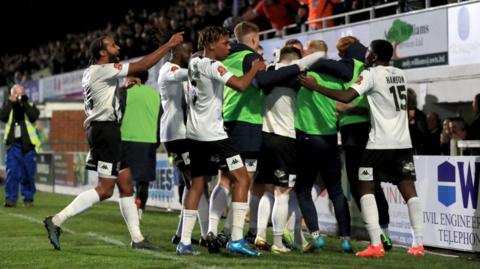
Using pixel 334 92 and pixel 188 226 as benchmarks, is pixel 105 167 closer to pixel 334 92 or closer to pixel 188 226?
pixel 188 226

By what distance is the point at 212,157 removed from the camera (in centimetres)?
855

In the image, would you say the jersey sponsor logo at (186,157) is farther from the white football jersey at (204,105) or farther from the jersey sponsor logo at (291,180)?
the jersey sponsor logo at (291,180)

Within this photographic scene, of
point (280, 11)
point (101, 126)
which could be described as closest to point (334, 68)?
point (101, 126)

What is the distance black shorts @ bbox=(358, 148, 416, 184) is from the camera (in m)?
8.92

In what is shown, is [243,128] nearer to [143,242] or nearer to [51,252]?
[143,242]

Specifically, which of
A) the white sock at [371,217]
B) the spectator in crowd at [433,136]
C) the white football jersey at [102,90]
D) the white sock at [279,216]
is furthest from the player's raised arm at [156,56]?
the spectator in crowd at [433,136]

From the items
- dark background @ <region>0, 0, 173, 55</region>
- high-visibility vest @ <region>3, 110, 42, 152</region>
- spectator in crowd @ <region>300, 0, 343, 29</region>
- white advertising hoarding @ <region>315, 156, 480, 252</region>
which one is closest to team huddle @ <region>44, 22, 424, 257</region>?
white advertising hoarding @ <region>315, 156, 480, 252</region>

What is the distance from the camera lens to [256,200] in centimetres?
971

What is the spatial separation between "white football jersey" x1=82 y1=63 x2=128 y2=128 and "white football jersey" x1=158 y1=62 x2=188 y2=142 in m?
0.56

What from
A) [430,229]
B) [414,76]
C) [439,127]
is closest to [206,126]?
[430,229]

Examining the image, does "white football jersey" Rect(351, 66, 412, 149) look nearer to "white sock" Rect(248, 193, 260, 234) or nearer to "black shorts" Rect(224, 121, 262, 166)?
"black shorts" Rect(224, 121, 262, 166)

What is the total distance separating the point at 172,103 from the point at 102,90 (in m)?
0.83

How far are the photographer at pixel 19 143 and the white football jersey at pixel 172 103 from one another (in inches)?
286

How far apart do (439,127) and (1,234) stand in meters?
5.82
